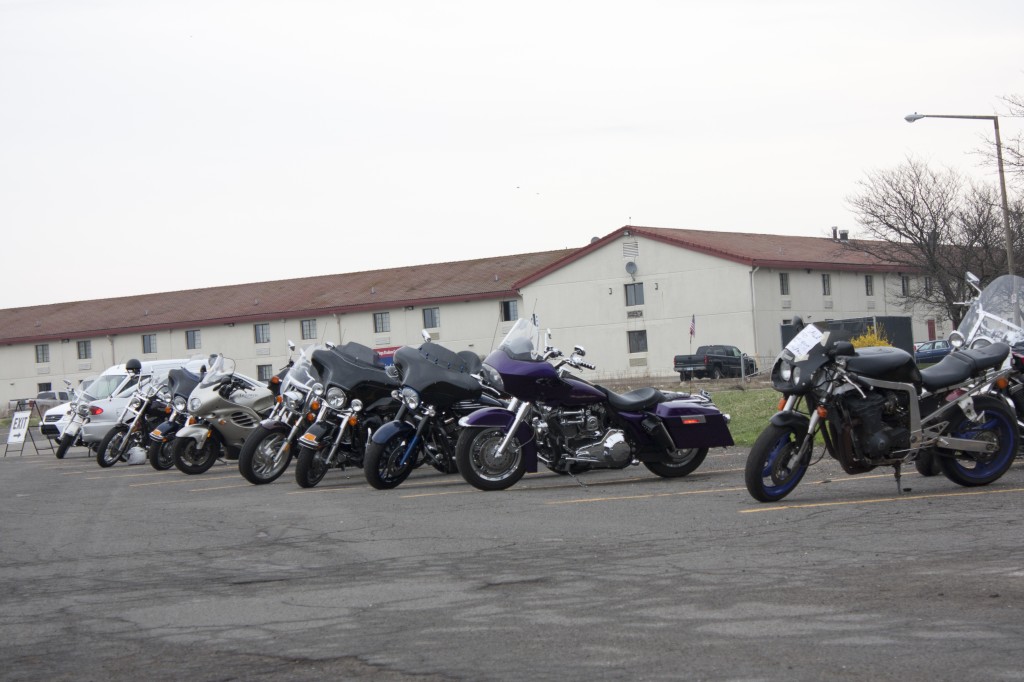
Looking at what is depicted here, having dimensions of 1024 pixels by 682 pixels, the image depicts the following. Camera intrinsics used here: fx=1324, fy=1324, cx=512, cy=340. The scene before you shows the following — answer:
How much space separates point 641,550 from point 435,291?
6403 centimetres

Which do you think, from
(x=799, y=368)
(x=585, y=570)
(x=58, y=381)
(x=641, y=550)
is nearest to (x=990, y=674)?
(x=585, y=570)

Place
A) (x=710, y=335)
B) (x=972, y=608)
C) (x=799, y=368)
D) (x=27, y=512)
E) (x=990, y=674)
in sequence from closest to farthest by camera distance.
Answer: (x=990, y=674), (x=972, y=608), (x=799, y=368), (x=27, y=512), (x=710, y=335)

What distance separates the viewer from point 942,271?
54.4 meters

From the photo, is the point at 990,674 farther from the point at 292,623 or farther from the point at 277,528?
the point at 277,528

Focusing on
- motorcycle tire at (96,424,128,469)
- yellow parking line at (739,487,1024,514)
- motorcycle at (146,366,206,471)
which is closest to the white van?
motorcycle tire at (96,424,128,469)

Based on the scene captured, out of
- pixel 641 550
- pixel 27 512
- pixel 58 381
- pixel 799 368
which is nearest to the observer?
pixel 641 550

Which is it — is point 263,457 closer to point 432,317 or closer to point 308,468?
point 308,468

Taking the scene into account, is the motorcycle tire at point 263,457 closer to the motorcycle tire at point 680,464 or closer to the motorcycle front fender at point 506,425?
the motorcycle front fender at point 506,425

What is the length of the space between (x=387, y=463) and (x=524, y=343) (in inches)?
83.5

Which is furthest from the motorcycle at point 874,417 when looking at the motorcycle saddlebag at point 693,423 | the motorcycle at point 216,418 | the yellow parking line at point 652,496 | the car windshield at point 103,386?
the car windshield at point 103,386

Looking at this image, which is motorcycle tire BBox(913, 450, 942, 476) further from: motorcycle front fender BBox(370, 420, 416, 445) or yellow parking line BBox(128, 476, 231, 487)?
yellow parking line BBox(128, 476, 231, 487)

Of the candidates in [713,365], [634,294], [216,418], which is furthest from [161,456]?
[634,294]

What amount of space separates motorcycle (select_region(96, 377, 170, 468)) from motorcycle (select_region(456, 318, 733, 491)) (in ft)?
33.7

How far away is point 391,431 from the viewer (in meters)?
14.1
